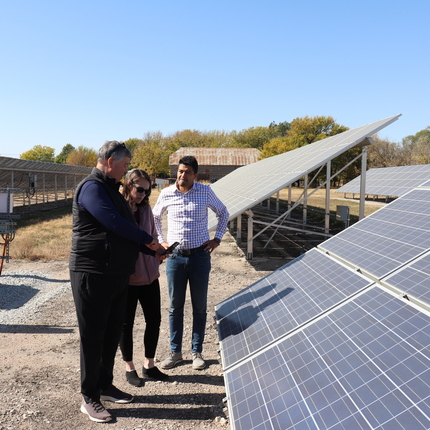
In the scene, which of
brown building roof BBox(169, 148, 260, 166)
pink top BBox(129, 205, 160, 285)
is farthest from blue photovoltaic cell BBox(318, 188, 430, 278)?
brown building roof BBox(169, 148, 260, 166)

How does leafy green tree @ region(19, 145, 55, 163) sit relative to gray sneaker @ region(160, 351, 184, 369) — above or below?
above

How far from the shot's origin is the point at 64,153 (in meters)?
102

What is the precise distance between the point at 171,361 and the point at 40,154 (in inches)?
4221

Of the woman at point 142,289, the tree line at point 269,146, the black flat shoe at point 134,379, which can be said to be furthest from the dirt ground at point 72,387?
the tree line at point 269,146

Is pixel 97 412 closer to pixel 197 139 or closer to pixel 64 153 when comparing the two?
pixel 197 139

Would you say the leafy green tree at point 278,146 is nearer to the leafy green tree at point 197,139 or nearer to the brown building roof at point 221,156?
the brown building roof at point 221,156

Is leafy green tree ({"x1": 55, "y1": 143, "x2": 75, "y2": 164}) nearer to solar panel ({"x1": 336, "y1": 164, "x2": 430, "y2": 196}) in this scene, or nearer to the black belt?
solar panel ({"x1": 336, "y1": 164, "x2": 430, "y2": 196})

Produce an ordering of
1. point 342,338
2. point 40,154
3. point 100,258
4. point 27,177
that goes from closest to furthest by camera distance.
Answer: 1. point 342,338
2. point 100,258
3. point 27,177
4. point 40,154

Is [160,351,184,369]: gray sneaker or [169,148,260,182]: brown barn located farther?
[169,148,260,182]: brown barn

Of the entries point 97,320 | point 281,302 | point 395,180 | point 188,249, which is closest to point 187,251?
point 188,249

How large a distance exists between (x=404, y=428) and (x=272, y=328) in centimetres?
168

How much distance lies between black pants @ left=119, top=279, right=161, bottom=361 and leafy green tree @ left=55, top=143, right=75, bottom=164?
3959 inches

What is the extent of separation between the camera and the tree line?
4694 cm

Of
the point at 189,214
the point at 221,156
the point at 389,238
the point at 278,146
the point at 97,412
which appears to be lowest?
the point at 97,412
